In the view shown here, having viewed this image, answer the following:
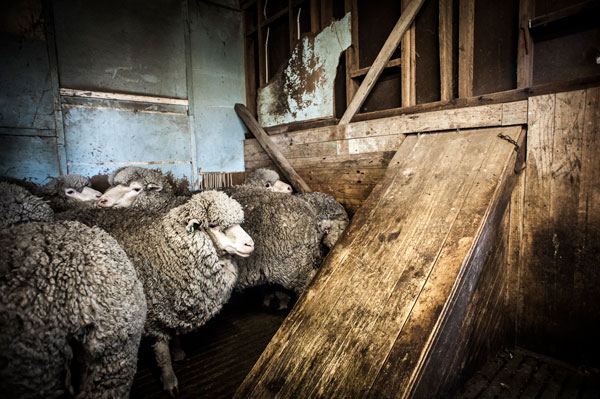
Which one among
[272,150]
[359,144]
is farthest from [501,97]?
[272,150]

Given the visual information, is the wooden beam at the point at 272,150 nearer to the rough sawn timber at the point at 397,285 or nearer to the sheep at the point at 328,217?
the sheep at the point at 328,217

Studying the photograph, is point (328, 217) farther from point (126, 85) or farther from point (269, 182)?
point (126, 85)

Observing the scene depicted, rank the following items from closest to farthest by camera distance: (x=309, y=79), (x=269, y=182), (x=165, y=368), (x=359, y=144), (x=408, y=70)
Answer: (x=165, y=368) → (x=408, y=70) → (x=359, y=144) → (x=309, y=79) → (x=269, y=182)

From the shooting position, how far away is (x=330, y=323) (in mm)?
1534

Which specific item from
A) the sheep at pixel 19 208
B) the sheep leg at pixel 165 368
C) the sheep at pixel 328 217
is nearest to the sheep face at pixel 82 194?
the sheep at pixel 19 208

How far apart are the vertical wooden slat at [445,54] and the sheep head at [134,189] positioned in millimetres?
2987

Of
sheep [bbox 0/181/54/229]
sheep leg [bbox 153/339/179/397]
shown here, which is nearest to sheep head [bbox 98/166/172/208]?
sheep [bbox 0/181/54/229]

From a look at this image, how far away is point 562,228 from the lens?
1.99m

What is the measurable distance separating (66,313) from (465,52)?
321 centimetres

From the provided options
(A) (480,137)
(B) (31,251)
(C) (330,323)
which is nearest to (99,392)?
(B) (31,251)

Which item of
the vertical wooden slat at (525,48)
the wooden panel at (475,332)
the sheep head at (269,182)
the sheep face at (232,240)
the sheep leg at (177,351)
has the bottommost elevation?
the sheep leg at (177,351)

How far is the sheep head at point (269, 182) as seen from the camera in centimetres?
401

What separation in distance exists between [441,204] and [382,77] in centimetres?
195

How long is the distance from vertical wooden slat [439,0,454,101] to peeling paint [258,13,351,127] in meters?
1.05
